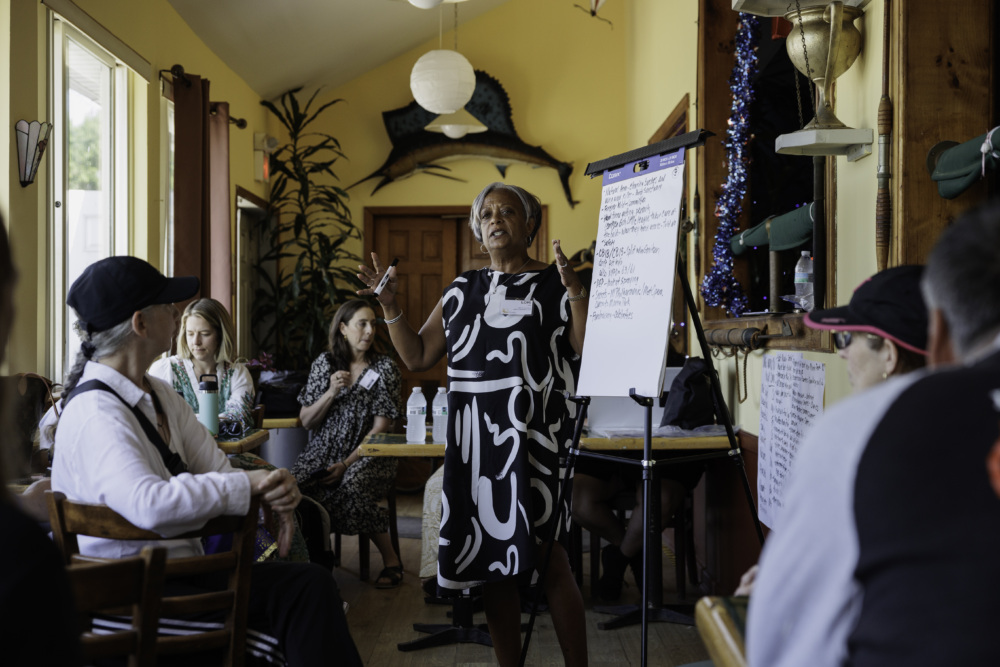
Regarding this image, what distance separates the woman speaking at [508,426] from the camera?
87.7 inches

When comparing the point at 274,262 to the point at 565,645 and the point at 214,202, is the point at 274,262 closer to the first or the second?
the point at 214,202

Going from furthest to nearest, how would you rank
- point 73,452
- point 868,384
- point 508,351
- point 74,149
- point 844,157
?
point 74,149
point 844,157
point 508,351
point 73,452
point 868,384

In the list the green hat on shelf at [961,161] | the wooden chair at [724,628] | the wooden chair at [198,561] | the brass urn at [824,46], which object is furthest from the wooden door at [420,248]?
the wooden chair at [724,628]

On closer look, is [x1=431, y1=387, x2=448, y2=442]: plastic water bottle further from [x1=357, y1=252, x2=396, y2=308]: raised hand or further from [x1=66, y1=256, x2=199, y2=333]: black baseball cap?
[x1=66, y1=256, x2=199, y2=333]: black baseball cap

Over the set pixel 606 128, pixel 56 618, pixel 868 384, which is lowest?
pixel 56 618

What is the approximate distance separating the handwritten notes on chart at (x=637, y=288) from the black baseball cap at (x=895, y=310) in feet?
2.71

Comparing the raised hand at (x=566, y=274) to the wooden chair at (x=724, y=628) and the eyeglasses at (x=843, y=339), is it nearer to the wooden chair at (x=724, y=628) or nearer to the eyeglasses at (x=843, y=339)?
the eyeglasses at (x=843, y=339)

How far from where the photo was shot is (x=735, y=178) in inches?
139

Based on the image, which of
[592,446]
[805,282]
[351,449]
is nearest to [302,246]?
[351,449]

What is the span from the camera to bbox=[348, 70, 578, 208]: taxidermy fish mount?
6.80 meters

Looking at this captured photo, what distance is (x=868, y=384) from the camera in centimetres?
142

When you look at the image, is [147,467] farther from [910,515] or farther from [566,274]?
[910,515]

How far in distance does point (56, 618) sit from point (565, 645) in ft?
5.71

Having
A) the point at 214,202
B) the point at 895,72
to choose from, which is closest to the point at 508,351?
the point at 895,72
